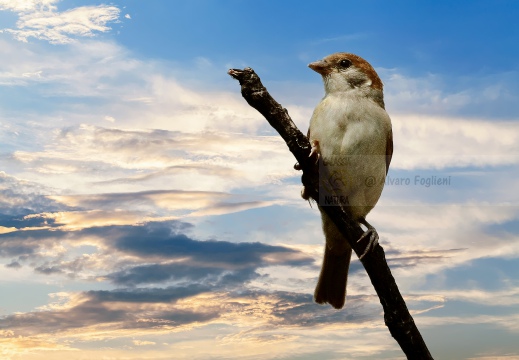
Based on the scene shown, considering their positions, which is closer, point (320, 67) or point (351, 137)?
point (351, 137)

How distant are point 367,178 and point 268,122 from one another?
1272 millimetres

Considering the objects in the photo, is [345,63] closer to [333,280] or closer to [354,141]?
[354,141]

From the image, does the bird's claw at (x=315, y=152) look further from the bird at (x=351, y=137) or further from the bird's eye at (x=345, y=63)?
the bird's eye at (x=345, y=63)

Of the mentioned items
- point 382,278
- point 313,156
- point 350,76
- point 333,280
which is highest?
point 350,76

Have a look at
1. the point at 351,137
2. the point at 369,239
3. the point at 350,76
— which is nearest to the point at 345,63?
the point at 350,76

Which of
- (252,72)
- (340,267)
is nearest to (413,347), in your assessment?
(340,267)

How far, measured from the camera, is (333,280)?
7059 mm

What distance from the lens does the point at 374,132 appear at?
20.3 ft

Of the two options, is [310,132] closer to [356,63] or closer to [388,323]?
[356,63]

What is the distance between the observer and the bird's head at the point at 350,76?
6484 mm

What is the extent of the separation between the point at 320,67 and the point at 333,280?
7.49ft

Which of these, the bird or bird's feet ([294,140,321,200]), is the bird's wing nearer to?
the bird

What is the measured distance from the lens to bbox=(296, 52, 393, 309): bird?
19.9 feet

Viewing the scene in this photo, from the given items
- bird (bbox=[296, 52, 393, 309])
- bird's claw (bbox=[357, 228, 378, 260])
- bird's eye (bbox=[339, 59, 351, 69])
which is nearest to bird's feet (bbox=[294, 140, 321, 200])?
bird (bbox=[296, 52, 393, 309])
